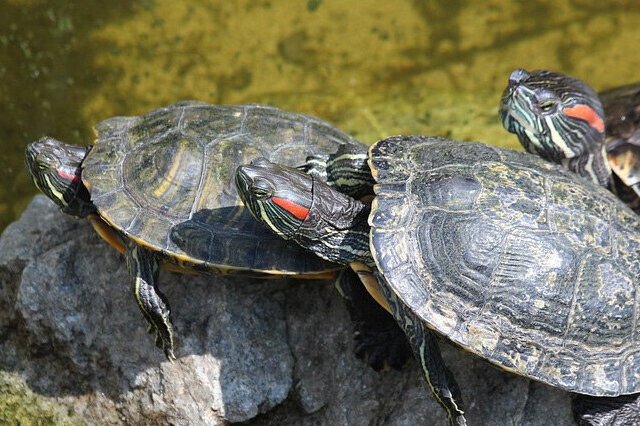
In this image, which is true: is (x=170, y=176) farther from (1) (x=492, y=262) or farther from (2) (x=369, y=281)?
(1) (x=492, y=262)

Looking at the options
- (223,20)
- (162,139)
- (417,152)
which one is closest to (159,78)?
(223,20)

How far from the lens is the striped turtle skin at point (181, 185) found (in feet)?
13.1

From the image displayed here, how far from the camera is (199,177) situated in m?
4.18

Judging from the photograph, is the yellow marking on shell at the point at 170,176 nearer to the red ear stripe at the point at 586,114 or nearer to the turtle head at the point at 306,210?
the turtle head at the point at 306,210

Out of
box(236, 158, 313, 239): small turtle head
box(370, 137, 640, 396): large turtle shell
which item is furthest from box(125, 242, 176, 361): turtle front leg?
box(370, 137, 640, 396): large turtle shell

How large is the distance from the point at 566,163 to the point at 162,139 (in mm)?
2564

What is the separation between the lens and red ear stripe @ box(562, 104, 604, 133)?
188 inches

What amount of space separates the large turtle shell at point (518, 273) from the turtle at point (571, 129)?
45.5 inches

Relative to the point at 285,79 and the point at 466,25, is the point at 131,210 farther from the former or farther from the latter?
the point at 466,25

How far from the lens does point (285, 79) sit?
22.4 feet

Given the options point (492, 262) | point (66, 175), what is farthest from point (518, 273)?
point (66, 175)

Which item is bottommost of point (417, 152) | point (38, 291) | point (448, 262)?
point (38, 291)

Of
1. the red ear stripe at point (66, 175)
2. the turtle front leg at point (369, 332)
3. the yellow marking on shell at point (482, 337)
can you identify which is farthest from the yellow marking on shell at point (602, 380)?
the red ear stripe at point (66, 175)

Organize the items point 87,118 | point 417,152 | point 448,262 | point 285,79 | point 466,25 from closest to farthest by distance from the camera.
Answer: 1. point 448,262
2. point 417,152
3. point 87,118
4. point 285,79
5. point 466,25
